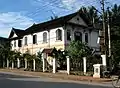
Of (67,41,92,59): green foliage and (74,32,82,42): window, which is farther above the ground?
(74,32,82,42): window

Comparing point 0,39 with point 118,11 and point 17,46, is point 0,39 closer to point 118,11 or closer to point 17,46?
point 17,46

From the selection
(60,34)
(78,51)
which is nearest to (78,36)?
(60,34)

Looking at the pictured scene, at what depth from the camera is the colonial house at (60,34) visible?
42375 millimetres

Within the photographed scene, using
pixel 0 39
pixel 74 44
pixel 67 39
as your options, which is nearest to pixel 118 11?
pixel 0 39

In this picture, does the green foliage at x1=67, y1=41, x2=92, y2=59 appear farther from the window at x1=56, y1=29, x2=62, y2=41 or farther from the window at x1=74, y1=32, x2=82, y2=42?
the window at x1=74, y1=32, x2=82, y2=42

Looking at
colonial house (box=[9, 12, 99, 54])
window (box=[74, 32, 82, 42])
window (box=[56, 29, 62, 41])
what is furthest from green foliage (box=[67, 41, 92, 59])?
window (box=[74, 32, 82, 42])

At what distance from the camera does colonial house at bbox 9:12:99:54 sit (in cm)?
4238

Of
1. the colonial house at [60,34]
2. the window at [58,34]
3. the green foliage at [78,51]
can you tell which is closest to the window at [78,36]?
the colonial house at [60,34]

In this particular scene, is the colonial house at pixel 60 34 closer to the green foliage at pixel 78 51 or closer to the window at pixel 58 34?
the window at pixel 58 34

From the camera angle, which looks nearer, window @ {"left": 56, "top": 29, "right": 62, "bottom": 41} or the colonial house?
the colonial house

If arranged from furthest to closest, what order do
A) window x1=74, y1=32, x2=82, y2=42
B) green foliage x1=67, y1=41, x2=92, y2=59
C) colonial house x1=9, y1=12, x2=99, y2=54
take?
window x1=74, y1=32, x2=82, y2=42, colonial house x1=9, y1=12, x2=99, y2=54, green foliage x1=67, y1=41, x2=92, y2=59

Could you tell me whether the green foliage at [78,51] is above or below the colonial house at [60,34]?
below

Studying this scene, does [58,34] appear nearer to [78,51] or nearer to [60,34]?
[60,34]

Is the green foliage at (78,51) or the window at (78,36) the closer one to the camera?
the green foliage at (78,51)
